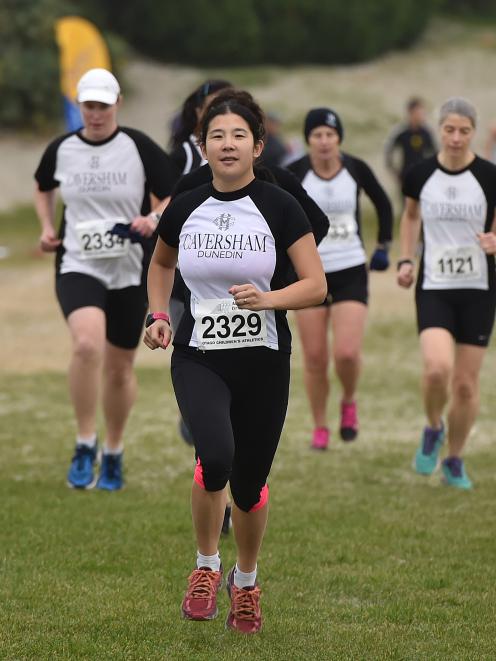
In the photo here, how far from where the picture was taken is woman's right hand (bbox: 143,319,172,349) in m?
5.14

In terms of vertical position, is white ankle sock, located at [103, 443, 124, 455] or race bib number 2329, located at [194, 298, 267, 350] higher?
race bib number 2329, located at [194, 298, 267, 350]

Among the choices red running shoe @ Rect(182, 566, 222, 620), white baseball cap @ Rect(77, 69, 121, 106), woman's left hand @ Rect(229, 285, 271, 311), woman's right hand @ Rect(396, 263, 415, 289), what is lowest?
red running shoe @ Rect(182, 566, 222, 620)

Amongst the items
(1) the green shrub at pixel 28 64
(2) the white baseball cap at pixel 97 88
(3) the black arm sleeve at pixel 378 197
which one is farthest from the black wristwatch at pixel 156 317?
(1) the green shrub at pixel 28 64

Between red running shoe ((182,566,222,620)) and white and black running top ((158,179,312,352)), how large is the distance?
34.4 inches

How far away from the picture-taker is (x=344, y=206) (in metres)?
8.88

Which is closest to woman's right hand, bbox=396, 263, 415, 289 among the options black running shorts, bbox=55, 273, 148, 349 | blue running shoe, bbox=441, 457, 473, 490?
blue running shoe, bbox=441, 457, 473, 490

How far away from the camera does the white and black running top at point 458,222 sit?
306 inches

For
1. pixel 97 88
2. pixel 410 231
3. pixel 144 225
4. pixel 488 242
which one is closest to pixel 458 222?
pixel 488 242

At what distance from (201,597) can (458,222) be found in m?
3.49

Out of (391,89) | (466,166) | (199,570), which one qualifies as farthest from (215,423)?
(391,89)

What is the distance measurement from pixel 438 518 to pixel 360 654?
259 cm

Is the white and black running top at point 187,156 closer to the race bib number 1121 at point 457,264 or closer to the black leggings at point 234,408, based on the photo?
the race bib number 1121 at point 457,264

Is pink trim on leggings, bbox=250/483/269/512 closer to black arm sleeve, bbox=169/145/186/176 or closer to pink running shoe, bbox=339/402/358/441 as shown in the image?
black arm sleeve, bbox=169/145/186/176

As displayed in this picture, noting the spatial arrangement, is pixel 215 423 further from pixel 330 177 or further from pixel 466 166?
pixel 330 177
